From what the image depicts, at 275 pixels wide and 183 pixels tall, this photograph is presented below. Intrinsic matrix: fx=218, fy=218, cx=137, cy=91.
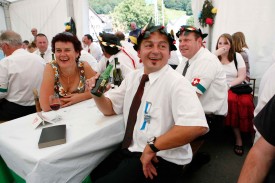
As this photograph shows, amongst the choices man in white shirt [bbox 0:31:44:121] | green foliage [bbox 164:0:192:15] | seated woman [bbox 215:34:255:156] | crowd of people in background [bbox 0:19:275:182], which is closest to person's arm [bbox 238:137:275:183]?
crowd of people in background [bbox 0:19:275:182]

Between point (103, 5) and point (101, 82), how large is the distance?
6650 mm

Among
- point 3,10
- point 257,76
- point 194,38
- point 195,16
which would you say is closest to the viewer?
point 194,38

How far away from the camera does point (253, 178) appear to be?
0.91 m

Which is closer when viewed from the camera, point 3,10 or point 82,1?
point 82,1

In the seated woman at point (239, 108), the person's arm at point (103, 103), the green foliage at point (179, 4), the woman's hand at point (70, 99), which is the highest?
the green foliage at point (179, 4)

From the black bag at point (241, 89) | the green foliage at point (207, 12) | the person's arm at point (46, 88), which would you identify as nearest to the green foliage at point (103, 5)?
the green foliage at point (207, 12)

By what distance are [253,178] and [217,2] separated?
174 inches

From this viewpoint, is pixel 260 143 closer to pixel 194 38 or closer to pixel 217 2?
pixel 194 38

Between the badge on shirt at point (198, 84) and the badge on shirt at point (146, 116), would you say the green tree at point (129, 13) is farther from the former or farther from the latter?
the badge on shirt at point (146, 116)

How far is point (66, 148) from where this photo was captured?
46.9 inches

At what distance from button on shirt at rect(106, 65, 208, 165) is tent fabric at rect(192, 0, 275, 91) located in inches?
116

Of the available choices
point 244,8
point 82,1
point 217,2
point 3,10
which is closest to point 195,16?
point 217,2

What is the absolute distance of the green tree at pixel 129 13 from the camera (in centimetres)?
633

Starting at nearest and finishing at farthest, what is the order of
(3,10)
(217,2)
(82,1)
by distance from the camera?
(217,2) < (82,1) < (3,10)
